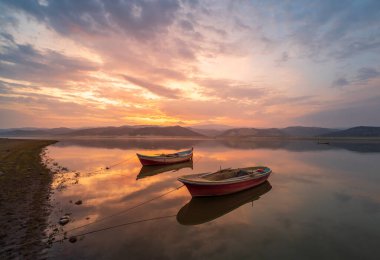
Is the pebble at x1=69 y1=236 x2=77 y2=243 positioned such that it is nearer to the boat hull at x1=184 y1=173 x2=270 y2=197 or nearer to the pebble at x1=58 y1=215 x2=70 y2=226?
the pebble at x1=58 y1=215 x2=70 y2=226

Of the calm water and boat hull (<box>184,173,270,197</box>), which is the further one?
boat hull (<box>184,173,270,197</box>)

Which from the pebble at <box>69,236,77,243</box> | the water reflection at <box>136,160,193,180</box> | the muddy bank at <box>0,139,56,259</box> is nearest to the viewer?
the muddy bank at <box>0,139,56,259</box>

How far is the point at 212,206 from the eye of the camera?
16.7 m

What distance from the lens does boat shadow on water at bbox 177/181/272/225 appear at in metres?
14.1

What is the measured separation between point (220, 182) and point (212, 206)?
2.06 metres

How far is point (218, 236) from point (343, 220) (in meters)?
8.87

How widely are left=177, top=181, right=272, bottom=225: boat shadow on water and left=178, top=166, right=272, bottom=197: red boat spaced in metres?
0.50

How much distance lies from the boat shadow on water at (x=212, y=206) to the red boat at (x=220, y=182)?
0.50m

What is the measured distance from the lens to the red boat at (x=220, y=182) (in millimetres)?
17109

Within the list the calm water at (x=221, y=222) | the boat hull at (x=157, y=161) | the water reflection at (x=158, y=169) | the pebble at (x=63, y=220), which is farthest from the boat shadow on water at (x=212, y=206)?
the boat hull at (x=157, y=161)

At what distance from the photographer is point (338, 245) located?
10.7 meters

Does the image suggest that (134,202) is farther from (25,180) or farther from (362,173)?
(362,173)

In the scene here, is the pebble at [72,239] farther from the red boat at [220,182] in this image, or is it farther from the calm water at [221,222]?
the red boat at [220,182]

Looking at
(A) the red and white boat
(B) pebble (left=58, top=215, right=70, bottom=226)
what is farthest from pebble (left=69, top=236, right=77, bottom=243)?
(A) the red and white boat
